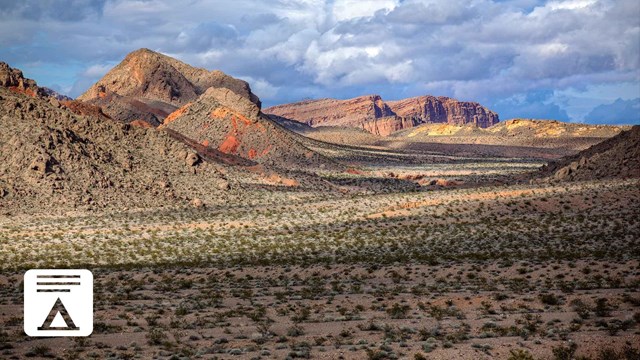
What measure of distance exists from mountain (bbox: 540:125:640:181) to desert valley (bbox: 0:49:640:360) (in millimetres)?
224

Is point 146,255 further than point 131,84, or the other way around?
point 131,84

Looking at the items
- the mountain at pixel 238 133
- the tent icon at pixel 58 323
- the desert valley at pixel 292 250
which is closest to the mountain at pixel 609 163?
the desert valley at pixel 292 250

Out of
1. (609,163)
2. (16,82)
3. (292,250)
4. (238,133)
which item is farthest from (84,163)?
(609,163)

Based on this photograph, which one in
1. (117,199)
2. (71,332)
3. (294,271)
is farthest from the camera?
(117,199)

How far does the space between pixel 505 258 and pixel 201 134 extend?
72299 millimetres

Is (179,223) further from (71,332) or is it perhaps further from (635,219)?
(71,332)

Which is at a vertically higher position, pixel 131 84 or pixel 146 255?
pixel 131 84

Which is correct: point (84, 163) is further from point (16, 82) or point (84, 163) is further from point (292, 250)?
point (292, 250)

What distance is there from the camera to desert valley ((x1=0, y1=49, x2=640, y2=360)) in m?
19.7

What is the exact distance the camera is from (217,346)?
19.0m

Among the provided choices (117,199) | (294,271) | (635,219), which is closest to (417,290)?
(294,271)

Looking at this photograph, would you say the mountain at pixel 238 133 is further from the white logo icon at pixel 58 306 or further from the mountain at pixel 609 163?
the white logo icon at pixel 58 306

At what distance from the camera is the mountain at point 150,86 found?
146 meters

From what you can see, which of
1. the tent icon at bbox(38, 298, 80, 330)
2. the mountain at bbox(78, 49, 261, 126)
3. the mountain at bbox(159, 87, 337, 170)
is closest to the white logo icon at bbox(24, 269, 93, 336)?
the tent icon at bbox(38, 298, 80, 330)
